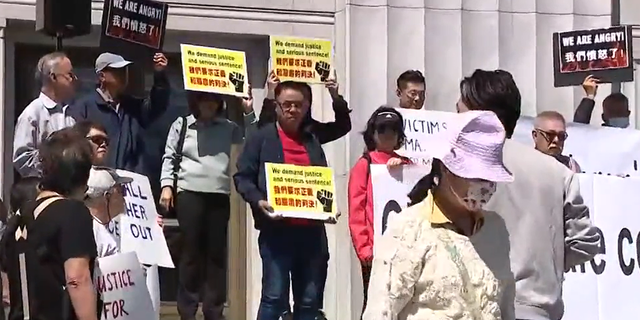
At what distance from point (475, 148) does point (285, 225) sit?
3.90 meters

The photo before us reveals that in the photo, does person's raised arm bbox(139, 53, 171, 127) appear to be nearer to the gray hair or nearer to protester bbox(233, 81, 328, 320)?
protester bbox(233, 81, 328, 320)

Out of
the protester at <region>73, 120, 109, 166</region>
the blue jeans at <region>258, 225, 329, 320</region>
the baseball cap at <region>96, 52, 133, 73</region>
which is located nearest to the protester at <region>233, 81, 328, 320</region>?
the blue jeans at <region>258, 225, 329, 320</region>

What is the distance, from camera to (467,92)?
4.88m

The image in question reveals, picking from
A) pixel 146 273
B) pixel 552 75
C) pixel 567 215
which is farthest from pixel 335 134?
pixel 567 215

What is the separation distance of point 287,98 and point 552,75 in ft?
11.0

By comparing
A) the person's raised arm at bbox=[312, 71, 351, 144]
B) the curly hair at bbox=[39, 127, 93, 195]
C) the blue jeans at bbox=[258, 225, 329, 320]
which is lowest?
the blue jeans at bbox=[258, 225, 329, 320]

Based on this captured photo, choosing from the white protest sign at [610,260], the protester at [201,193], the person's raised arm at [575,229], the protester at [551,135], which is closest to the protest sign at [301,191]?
the protester at [201,193]

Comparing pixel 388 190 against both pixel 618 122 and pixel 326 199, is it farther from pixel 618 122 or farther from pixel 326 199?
pixel 618 122

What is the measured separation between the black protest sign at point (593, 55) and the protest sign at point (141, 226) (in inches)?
147

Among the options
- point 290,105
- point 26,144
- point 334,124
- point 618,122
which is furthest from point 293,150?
point 618,122

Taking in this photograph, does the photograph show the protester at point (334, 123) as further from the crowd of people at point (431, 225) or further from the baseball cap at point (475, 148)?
the baseball cap at point (475, 148)

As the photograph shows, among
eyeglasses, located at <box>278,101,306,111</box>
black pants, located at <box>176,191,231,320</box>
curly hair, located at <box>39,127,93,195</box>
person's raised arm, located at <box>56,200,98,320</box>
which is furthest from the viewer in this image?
black pants, located at <box>176,191,231,320</box>

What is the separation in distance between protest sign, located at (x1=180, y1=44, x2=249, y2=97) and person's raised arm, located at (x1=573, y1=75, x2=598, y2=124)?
264 cm

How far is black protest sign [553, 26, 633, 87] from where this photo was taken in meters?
9.56
